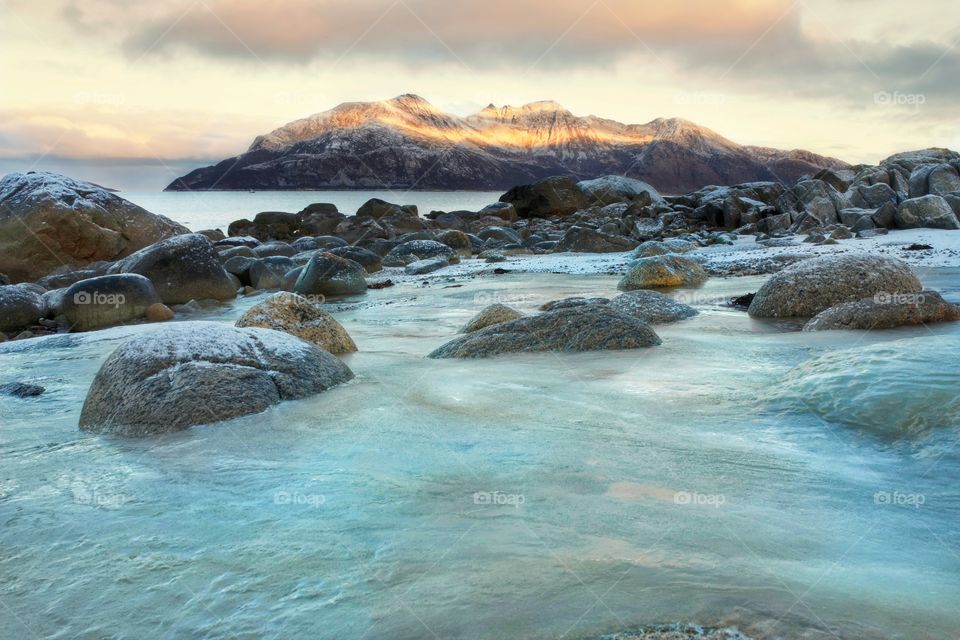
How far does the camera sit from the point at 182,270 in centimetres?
1282

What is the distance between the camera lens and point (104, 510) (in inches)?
124

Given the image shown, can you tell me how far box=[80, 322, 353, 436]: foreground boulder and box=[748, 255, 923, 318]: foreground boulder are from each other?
503 centimetres

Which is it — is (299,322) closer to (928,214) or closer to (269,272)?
(269,272)

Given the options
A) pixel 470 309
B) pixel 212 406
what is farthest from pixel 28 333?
pixel 212 406

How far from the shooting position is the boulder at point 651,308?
26.0 feet

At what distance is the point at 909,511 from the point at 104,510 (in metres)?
3.17

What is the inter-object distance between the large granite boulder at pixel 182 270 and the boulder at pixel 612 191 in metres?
27.8

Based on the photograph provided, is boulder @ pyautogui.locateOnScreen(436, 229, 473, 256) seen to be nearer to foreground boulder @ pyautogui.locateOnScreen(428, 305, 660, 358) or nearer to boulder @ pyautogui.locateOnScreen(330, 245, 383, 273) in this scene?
boulder @ pyautogui.locateOnScreen(330, 245, 383, 273)

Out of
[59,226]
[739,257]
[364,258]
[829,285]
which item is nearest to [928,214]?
[739,257]

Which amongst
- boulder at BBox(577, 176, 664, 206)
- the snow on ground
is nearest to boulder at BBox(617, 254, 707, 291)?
the snow on ground

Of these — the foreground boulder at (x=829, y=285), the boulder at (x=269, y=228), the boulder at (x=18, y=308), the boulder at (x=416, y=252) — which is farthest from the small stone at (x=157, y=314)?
the boulder at (x=269, y=228)

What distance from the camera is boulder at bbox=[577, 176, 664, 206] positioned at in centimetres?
3947

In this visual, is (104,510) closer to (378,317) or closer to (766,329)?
(766,329)

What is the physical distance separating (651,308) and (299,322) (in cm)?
356
